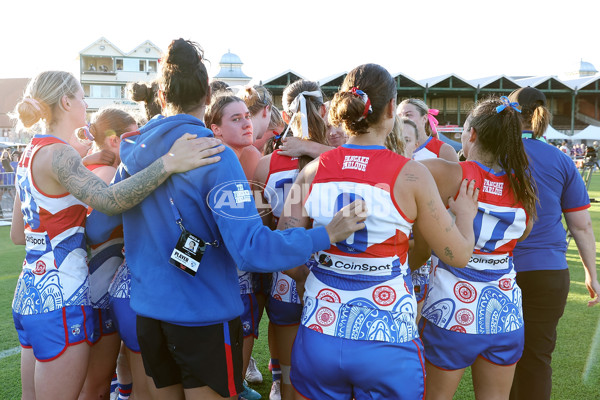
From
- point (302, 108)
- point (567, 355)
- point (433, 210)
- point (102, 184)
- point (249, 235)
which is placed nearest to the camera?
point (249, 235)

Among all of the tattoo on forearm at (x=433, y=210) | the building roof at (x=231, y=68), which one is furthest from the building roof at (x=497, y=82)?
the tattoo on forearm at (x=433, y=210)

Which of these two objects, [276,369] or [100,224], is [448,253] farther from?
[276,369]

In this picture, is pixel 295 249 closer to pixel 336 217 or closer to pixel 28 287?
pixel 336 217

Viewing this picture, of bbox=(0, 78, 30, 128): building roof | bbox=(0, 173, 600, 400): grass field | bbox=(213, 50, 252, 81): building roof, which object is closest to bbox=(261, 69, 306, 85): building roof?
bbox=(213, 50, 252, 81): building roof

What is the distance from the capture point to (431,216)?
189cm

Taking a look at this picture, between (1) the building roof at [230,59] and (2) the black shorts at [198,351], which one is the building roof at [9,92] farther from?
(2) the black shorts at [198,351]

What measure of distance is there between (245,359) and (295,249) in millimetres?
1421

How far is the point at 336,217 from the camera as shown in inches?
73.4

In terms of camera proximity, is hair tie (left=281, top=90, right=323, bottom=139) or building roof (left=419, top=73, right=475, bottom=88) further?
building roof (left=419, top=73, right=475, bottom=88)

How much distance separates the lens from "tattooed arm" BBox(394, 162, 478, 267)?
1.84m

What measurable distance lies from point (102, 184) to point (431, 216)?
1356mm

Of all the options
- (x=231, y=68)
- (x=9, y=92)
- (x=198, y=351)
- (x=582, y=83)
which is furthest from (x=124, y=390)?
(x=9, y=92)

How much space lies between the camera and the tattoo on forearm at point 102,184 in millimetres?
1869

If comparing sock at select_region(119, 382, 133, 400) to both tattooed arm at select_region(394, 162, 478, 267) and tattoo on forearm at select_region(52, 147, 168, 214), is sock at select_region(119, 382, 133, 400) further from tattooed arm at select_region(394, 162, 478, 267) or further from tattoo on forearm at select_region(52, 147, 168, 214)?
tattooed arm at select_region(394, 162, 478, 267)
